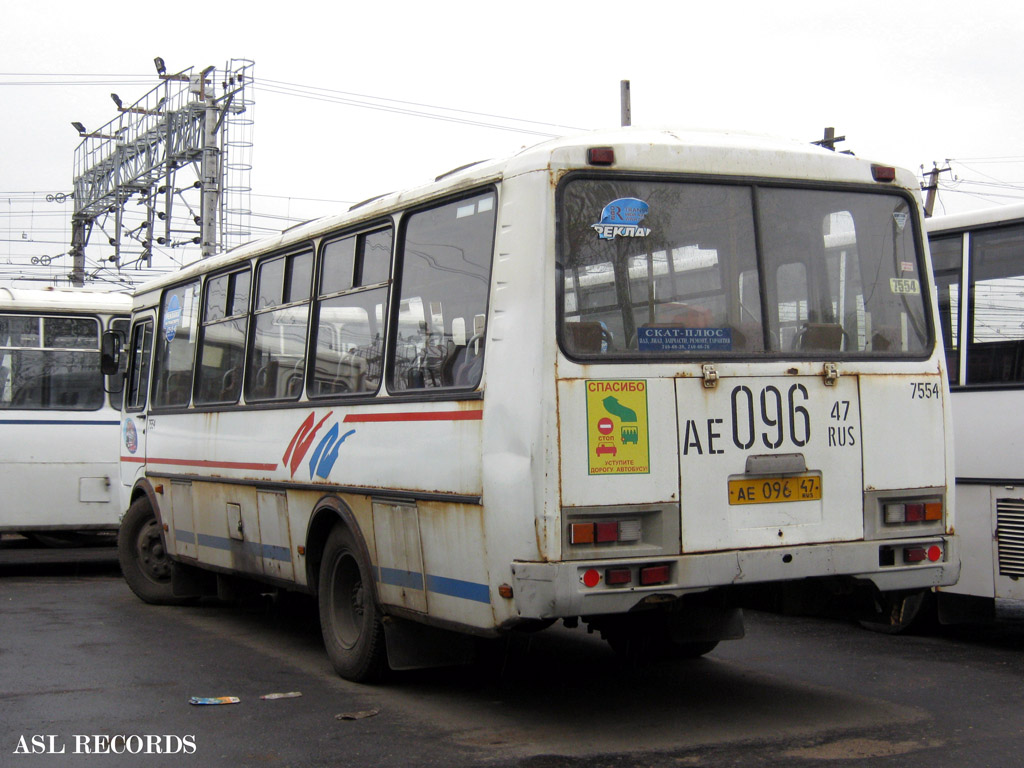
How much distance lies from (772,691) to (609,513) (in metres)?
2.25

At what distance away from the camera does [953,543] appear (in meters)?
6.99

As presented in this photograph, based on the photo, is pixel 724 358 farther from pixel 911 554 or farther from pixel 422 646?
pixel 422 646

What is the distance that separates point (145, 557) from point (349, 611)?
14.8 ft

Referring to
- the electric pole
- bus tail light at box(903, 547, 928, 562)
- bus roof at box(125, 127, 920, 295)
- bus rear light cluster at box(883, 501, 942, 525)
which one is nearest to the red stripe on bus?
bus roof at box(125, 127, 920, 295)

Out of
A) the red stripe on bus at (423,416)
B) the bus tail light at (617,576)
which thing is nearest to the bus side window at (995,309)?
the bus tail light at (617,576)

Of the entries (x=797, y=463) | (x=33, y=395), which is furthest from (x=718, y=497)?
(x=33, y=395)

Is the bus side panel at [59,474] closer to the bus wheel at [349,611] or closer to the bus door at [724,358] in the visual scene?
the bus wheel at [349,611]

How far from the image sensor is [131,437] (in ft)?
39.8

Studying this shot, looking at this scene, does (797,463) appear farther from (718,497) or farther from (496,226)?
(496,226)

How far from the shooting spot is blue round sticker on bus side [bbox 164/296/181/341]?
37.4 ft

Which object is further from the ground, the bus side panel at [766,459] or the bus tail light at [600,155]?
the bus tail light at [600,155]

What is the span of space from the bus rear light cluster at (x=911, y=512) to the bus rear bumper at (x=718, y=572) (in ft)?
0.37

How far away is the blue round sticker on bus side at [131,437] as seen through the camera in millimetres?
12000

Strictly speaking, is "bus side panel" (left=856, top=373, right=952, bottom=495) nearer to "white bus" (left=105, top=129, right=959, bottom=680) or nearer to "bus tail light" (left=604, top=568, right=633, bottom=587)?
"white bus" (left=105, top=129, right=959, bottom=680)
